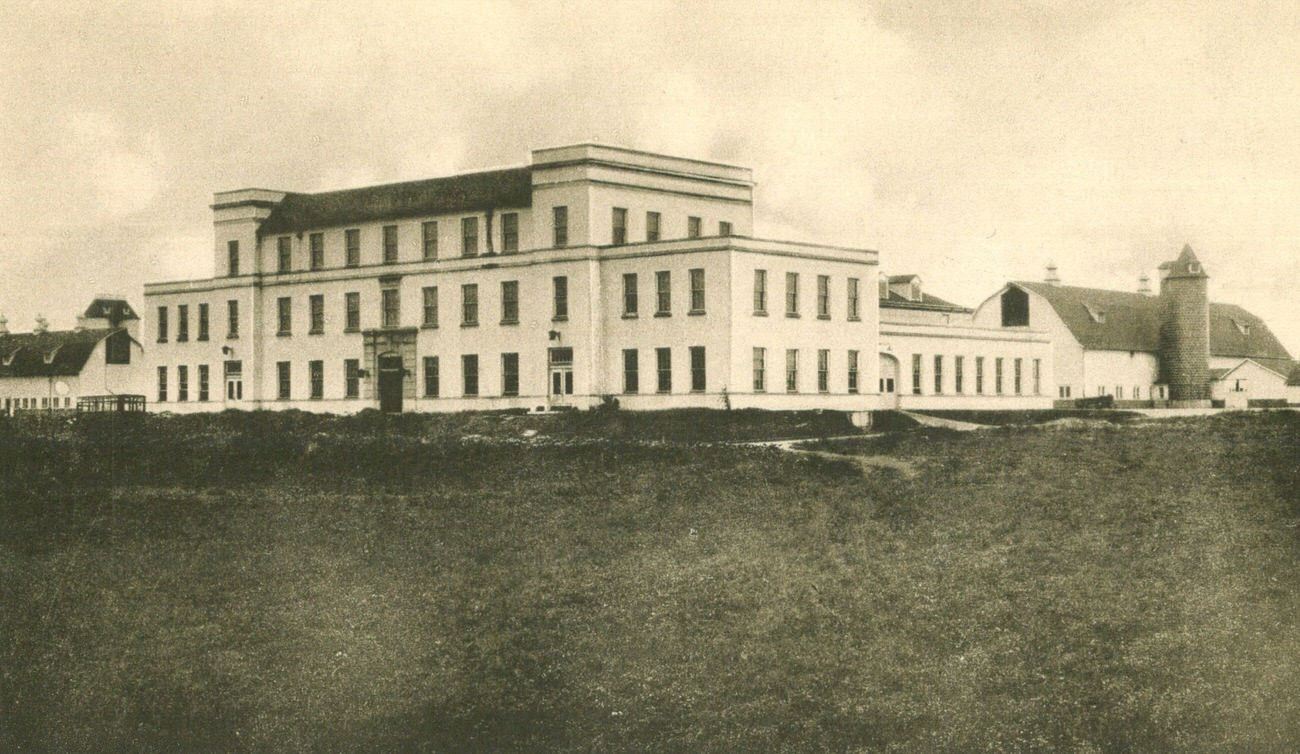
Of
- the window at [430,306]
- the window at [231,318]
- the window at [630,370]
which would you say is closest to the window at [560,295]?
the window at [630,370]

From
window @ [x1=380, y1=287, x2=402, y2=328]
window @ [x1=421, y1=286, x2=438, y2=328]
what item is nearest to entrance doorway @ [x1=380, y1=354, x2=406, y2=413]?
window @ [x1=380, y1=287, x2=402, y2=328]

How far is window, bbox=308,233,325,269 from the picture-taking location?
51.4 meters

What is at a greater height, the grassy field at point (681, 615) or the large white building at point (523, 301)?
the large white building at point (523, 301)

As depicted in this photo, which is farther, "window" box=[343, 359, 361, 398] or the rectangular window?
the rectangular window

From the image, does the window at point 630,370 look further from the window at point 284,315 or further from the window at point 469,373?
the window at point 284,315

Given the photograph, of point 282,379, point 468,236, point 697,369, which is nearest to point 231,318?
Answer: point 282,379

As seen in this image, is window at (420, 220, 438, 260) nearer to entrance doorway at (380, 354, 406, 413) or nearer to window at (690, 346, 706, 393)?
entrance doorway at (380, 354, 406, 413)

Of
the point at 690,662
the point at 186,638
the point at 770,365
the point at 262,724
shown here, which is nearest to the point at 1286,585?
the point at 690,662

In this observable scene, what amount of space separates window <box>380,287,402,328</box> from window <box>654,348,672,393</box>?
462 inches

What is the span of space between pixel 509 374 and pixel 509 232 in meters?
5.57

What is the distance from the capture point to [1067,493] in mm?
18906

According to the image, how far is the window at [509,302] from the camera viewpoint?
149 ft

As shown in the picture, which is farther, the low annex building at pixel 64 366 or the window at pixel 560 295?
the low annex building at pixel 64 366

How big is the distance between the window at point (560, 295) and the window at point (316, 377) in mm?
11577
